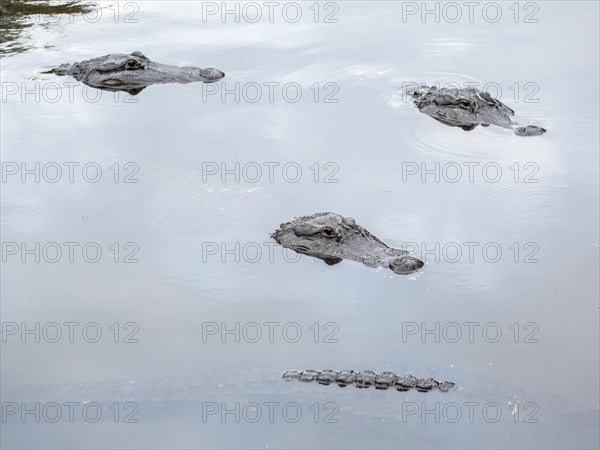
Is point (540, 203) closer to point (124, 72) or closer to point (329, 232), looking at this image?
point (329, 232)

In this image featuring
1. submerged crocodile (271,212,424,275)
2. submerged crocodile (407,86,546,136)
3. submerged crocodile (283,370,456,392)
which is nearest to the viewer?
submerged crocodile (283,370,456,392)

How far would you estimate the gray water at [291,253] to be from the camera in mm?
8562

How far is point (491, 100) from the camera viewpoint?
14.3 metres

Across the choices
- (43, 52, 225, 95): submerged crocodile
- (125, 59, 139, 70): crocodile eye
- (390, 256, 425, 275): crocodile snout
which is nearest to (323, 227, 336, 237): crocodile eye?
(390, 256, 425, 275): crocodile snout

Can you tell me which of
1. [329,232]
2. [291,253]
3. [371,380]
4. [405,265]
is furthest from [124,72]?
[371,380]

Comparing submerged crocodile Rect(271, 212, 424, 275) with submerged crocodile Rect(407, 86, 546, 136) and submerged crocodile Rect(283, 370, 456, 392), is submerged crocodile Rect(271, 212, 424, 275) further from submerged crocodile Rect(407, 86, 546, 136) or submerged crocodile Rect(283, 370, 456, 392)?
submerged crocodile Rect(407, 86, 546, 136)

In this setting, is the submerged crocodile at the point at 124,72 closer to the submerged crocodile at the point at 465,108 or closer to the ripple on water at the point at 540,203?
the submerged crocodile at the point at 465,108

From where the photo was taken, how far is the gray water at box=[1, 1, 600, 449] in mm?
8562

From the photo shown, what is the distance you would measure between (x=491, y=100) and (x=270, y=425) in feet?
23.9

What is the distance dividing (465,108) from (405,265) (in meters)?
4.55

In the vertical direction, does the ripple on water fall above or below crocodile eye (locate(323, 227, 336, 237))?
below

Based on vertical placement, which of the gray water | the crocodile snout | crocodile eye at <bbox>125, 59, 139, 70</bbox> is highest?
crocodile eye at <bbox>125, 59, 139, 70</bbox>

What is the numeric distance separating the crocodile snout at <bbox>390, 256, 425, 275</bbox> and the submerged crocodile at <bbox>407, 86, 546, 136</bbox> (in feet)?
13.6

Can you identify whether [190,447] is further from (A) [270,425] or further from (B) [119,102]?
(B) [119,102]
